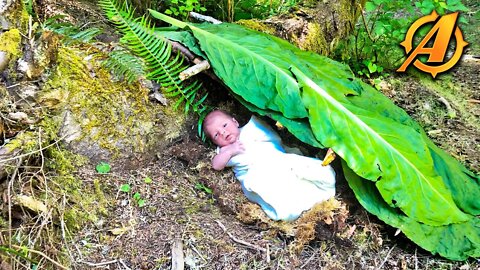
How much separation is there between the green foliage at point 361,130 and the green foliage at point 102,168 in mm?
873

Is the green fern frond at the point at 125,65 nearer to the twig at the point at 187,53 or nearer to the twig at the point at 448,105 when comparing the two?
the twig at the point at 187,53

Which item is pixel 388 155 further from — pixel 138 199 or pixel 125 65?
pixel 125 65

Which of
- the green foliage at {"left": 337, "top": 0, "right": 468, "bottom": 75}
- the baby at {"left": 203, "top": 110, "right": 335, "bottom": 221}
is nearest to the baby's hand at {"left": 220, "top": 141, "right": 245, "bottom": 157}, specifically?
the baby at {"left": 203, "top": 110, "right": 335, "bottom": 221}

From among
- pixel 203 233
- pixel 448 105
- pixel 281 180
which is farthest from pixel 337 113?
pixel 448 105

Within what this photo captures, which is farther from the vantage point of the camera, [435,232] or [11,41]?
[435,232]

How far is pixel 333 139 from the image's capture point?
274 centimetres

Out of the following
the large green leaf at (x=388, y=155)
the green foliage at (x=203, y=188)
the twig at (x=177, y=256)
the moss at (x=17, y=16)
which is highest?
the moss at (x=17, y=16)

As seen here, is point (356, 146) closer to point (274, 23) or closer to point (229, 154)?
point (229, 154)

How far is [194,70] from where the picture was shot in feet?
9.67

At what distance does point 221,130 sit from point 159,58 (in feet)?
1.96

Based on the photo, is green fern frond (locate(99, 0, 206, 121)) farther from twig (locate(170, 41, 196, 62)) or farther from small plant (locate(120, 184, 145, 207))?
small plant (locate(120, 184, 145, 207))

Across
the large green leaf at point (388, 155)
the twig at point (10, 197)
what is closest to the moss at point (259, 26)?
the large green leaf at point (388, 155)

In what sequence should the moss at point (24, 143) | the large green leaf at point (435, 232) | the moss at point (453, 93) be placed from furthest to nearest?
the moss at point (453, 93)
the large green leaf at point (435, 232)
the moss at point (24, 143)

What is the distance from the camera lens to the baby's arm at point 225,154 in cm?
294
